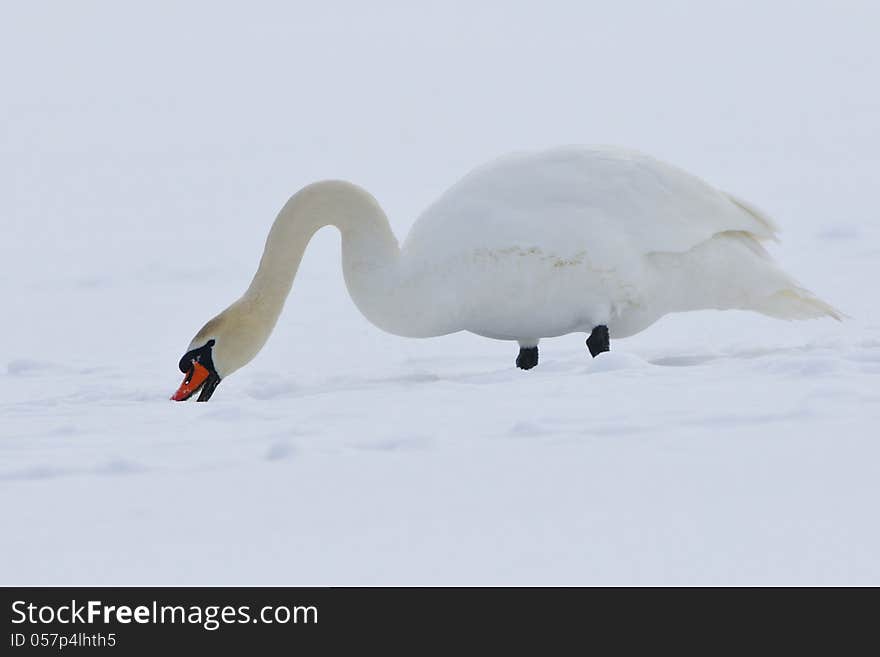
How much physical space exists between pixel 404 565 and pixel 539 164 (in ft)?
14.1

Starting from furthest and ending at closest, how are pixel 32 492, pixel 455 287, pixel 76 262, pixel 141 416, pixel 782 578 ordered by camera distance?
pixel 76 262 < pixel 455 287 < pixel 141 416 < pixel 32 492 < pixel 782 578

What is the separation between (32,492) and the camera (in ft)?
16.7

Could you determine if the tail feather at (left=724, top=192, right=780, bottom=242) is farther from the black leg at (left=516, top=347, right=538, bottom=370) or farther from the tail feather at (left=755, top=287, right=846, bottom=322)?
the black leg at (left=516, top=347, right=538, bottom=370)

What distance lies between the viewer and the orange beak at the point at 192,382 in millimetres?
7809

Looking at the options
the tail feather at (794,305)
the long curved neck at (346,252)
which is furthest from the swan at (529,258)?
the tail feather at (794,305)

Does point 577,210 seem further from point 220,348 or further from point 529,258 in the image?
point 220,348

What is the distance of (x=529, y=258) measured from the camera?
7797 millimetres

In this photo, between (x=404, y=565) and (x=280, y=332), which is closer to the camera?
(x=404, y=565)

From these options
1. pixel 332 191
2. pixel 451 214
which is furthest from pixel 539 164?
pixel 332 191

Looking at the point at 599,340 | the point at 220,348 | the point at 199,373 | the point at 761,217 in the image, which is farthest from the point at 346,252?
the point at 761,217

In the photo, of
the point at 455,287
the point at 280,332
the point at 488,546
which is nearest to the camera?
the point at 488,546

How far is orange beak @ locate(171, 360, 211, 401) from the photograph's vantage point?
781 centimetres

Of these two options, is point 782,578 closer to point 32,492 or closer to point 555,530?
point 555,530

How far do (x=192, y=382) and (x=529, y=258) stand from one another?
1.67 meters
